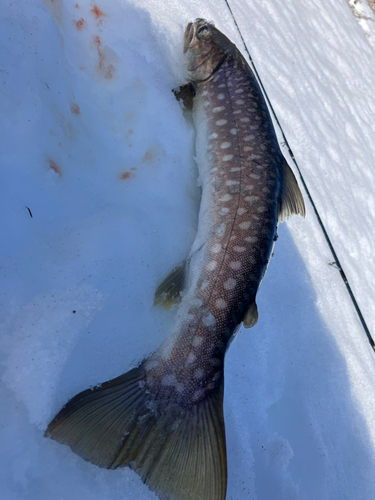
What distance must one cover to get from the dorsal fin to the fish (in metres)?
0.01

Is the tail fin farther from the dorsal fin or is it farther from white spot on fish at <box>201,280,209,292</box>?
the dorsal fin

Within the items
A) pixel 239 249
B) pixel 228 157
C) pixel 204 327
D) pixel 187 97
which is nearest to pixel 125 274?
pixel 204 327

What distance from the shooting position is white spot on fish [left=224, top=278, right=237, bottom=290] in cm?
207

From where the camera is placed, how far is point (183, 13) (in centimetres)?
347

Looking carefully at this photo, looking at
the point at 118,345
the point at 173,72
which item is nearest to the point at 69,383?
the point at 118,345

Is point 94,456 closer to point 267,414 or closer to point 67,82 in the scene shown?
point 267,414

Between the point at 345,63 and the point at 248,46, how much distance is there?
7.42 ft

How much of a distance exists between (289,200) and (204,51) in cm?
174

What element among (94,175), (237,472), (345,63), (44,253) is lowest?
(237,472)

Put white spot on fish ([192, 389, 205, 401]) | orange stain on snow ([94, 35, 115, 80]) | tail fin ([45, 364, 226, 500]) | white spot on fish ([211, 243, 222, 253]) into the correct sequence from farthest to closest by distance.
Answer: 1. orange stain on snow ([94, 35, 115, 80])
2. white spot on fish ([211, 243, 222, 253])
3. white spot on fish ([192, 389, 205, 401])
4. tail fin ([45, 364, 226, 500])

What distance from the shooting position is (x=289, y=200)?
2.57 metres

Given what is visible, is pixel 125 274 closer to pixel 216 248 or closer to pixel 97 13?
pixel 216 248

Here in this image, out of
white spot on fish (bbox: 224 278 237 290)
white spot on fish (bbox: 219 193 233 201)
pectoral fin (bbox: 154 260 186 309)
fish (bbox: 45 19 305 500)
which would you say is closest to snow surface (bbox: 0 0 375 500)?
pectoral fin (bbox: 154 260 186 309)

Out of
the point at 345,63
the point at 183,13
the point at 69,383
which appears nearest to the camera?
the point at 69,383
